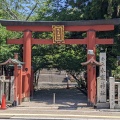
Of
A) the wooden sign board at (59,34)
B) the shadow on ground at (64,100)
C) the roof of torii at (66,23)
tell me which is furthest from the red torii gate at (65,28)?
the shadow on ground at (64,100)

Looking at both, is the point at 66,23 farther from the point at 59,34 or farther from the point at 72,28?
the point at 59,34

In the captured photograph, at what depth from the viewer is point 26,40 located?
19812mm

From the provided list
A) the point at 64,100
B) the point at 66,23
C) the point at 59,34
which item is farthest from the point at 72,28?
the point at 64,100

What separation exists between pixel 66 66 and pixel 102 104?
8.85 metres

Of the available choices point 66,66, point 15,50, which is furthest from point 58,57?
point 15,50

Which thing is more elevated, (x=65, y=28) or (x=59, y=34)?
(x=65, y=28)

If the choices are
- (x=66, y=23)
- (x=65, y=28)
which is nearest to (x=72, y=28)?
(x=65, y=28)

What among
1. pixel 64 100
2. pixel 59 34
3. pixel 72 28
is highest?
pixel 72 28

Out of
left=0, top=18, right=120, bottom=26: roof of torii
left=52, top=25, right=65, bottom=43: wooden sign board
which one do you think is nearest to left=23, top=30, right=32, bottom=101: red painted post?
left=0, top=18, right=120, bottom=26: roof of torii

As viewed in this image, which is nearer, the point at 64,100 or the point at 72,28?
the point at 64,100

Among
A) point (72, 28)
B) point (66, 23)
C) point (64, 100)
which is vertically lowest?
point (64, 100)

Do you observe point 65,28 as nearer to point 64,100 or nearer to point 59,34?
point 59,34

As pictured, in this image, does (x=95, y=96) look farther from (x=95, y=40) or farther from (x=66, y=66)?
(x=66, y=66)

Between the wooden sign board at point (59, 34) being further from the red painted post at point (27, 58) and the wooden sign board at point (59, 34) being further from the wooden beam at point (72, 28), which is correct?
the red painted post at point (27, 58)
